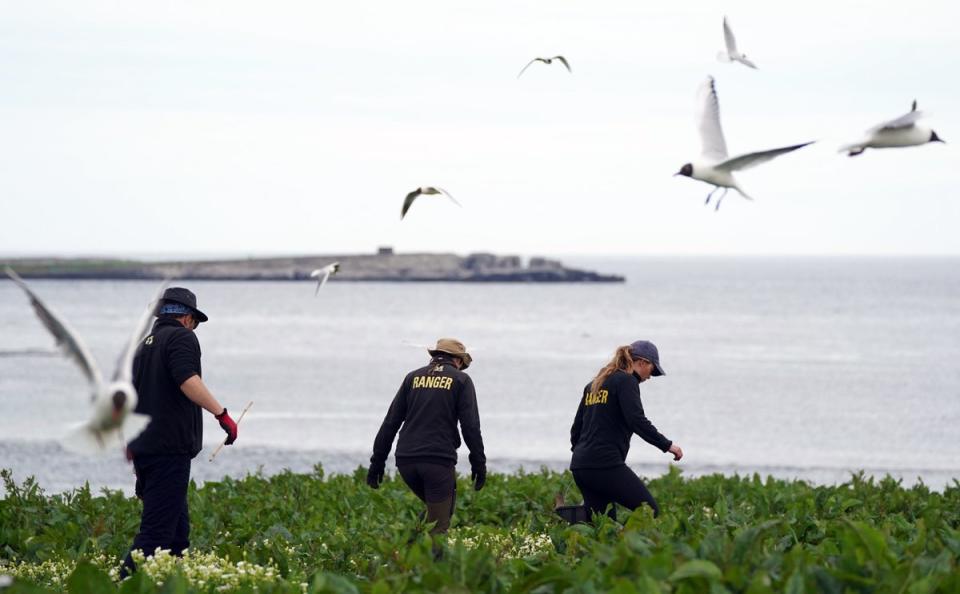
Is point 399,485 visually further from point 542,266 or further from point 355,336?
point 542,266

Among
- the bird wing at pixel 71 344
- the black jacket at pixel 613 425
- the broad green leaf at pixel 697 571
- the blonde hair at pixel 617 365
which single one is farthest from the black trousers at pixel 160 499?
the broad green leaf at pixel 697 571

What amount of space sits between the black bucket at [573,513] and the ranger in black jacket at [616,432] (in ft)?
0.62

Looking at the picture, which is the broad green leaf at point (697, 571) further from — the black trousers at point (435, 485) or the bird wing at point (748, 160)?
the black trousers at point (435, 485)

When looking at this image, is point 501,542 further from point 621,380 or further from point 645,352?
point 645,352

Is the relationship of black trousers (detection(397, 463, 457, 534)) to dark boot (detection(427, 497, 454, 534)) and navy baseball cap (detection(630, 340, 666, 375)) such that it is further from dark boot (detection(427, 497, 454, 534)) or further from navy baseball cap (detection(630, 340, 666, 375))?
navy baseball cap (detection(630, 340, 666, 375))

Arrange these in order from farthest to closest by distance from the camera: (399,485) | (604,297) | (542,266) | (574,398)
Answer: (542,266) < (604,297) < (574,398) < (399,485)

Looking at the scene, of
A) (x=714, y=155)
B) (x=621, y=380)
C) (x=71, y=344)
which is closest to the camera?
(x=71, y=344)

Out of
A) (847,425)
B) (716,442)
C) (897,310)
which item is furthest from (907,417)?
(897,310)

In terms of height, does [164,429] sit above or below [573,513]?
above

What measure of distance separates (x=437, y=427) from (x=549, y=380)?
50836mm

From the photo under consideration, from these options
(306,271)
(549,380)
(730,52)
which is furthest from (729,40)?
(306,271)

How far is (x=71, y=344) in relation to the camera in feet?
14.8

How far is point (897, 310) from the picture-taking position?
453 ft

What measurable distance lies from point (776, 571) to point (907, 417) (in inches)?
1780
